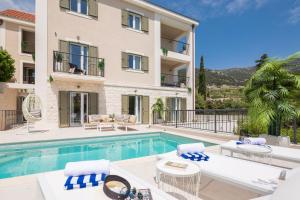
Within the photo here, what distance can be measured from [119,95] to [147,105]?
2.72 m

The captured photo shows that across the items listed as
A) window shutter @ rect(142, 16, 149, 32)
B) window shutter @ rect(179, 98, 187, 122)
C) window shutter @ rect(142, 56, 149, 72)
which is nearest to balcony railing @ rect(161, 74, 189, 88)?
window shutter @ rect(179, 98, 187, 122)

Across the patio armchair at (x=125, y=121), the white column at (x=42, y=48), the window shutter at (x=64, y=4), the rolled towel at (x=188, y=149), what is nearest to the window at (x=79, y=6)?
the window shutter at (x=64, y=4)

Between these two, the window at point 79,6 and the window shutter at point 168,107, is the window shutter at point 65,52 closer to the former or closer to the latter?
the window at point 79,6

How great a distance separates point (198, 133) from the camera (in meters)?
10.1

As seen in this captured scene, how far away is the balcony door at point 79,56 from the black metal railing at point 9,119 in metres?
5.36

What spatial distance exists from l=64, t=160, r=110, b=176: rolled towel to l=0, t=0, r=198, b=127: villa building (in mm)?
9537

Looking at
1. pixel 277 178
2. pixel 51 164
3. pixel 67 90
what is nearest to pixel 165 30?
pixel 67 90

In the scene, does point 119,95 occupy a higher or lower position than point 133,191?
higher

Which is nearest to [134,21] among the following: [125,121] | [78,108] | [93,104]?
[93,104]

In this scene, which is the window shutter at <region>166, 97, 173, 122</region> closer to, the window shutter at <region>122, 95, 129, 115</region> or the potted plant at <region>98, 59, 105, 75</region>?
the window shutter at <region>122, 95, 129, 115</region>

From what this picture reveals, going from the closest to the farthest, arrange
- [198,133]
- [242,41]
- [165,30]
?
[198,133] → [165,30] → [242,41]

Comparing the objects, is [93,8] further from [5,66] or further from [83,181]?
[83,181]

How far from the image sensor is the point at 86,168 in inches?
120

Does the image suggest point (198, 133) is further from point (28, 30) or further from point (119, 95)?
point (28, 30)
